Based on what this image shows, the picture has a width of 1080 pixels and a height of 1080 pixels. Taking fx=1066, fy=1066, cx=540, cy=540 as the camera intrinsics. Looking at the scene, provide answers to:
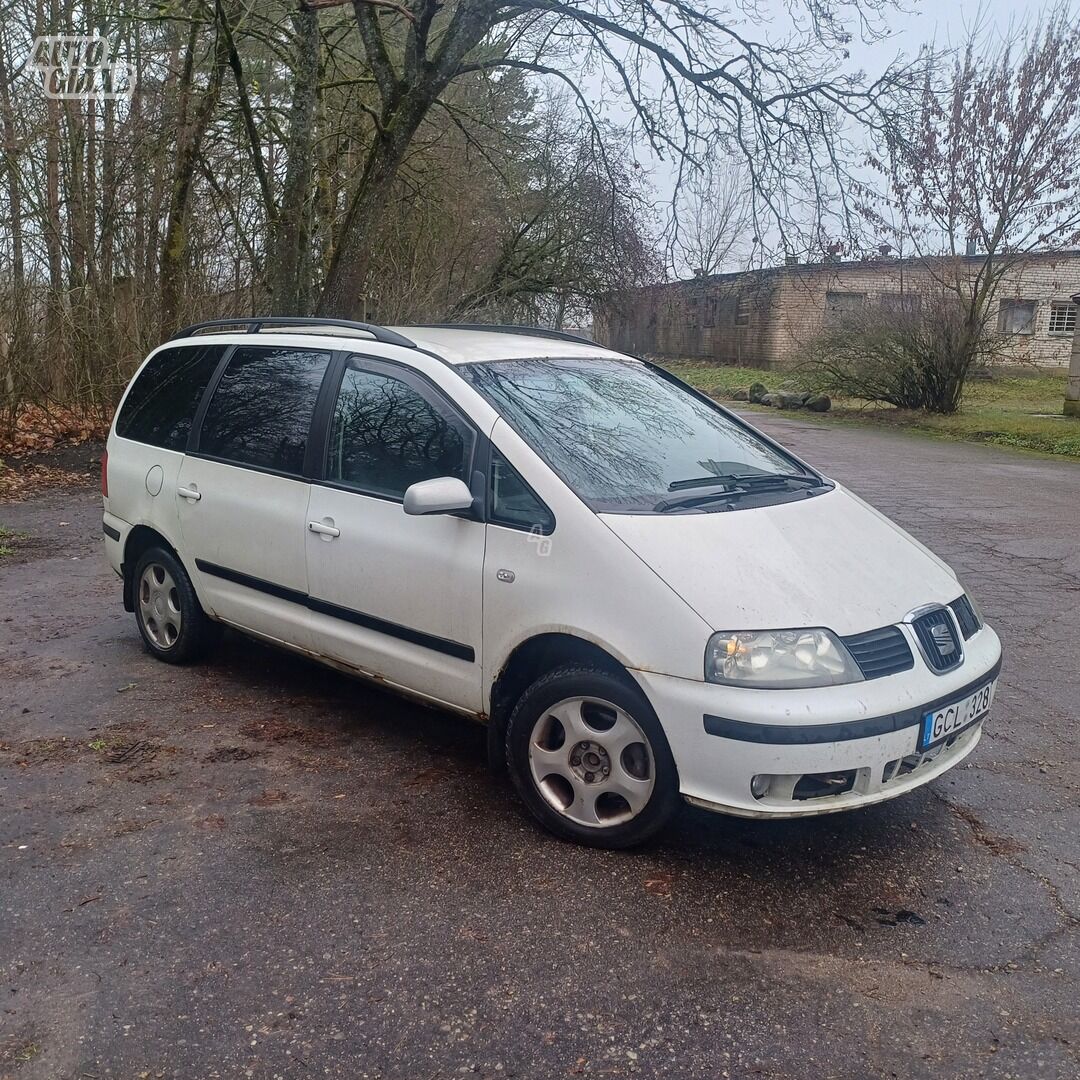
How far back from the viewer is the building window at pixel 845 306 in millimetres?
24717

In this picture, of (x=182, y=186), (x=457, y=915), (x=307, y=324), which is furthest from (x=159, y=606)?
(x=182, y=186)

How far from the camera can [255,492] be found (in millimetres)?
4852

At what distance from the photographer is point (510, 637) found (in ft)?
12.4

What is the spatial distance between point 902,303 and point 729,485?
21.8 metres

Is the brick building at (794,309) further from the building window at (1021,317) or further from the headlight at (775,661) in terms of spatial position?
the headlight at (775,661)

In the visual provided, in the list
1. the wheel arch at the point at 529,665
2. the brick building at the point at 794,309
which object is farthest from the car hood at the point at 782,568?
the brick building at the point at 794,309

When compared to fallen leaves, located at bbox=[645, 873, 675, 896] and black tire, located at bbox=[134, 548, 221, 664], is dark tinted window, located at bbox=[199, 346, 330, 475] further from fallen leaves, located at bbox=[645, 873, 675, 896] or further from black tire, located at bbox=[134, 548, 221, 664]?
fallen leaves, located at bbox=[645, 873, 675, 896]

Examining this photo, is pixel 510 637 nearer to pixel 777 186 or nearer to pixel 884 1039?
pixel 884 1039

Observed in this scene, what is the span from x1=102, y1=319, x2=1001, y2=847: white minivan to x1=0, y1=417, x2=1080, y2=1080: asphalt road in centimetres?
33

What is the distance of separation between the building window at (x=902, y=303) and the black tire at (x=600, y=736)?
2226cm

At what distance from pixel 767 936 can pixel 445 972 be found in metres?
0.96

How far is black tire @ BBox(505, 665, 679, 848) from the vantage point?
11.3ft

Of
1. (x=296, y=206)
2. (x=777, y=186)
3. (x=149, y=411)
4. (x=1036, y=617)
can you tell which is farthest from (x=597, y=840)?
(x=296, y=206)

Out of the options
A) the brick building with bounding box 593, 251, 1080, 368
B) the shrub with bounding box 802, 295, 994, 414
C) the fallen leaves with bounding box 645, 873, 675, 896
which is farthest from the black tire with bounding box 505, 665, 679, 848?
the shrub with bounding box 802, 295, 994, 414
